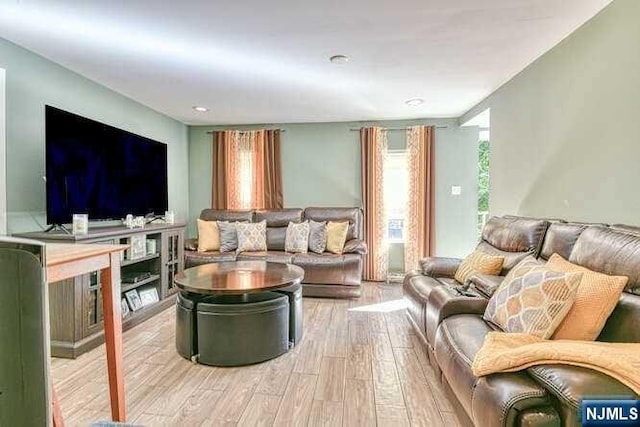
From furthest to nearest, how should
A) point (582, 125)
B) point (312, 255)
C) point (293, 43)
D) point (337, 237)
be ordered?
1. point (337, 237)
2. point (312, 255)
3. point (293, 43)
4. point (582, 125)

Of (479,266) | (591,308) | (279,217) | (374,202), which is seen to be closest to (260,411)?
(591,308)

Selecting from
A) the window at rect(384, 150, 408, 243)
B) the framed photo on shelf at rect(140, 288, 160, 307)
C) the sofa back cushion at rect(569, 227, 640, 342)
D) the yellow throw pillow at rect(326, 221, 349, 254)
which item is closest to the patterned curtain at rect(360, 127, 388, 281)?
the window at rect(384, 150, 408, 243)

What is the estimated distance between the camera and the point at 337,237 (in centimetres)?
439

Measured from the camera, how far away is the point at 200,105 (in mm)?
4156

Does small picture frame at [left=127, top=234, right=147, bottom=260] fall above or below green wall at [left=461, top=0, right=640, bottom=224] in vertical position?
below

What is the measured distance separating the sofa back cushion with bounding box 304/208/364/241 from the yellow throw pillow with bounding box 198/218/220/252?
1.25 meters

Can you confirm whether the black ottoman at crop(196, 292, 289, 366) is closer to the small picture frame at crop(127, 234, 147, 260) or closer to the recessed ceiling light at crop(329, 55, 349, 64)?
the small picture frame at crop(127, 234, 147, 260)

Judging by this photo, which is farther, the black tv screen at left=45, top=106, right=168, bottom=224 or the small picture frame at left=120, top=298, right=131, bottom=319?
the small picture frame at left=120, top=298, right=131, bottom=319

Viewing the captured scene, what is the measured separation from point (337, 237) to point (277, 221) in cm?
95

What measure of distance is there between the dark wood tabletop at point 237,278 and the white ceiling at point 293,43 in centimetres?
178

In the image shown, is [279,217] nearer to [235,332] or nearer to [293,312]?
[293,312]

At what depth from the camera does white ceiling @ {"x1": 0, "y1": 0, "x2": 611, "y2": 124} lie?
205cm

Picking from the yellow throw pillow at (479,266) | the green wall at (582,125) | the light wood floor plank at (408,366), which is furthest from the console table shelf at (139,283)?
the green wall at (582,125)

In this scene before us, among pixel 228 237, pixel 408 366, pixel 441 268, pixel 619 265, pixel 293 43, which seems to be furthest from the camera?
pixel 228 237
